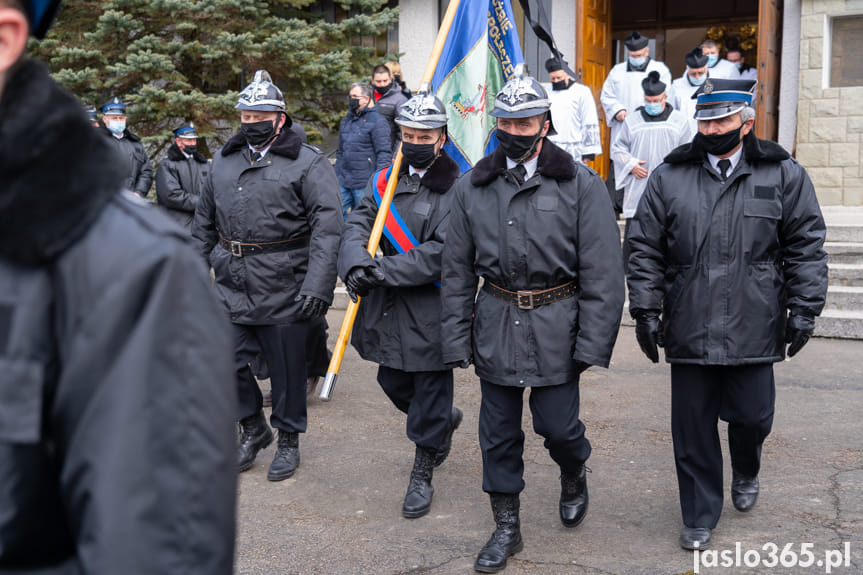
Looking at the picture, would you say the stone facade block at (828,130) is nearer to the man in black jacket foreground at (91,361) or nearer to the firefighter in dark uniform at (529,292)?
the firefighter in dark uniform at (529,292)

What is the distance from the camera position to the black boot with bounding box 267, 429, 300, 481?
553 centimetres

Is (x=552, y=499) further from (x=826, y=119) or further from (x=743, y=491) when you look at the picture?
(x=826, y=119)

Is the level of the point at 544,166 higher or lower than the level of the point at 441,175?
higher

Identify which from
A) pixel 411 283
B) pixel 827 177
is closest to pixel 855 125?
pixel 827 177

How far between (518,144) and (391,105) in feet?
23.5

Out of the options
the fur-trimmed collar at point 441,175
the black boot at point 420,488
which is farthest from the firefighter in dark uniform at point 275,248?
the black boot at point 420,488

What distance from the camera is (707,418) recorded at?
461 cm

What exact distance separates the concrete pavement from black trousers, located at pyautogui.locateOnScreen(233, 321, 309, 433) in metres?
0.36

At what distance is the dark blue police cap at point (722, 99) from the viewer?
4.54 metres

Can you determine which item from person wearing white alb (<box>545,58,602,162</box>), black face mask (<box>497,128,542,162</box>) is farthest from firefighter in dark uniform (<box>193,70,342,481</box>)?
person wearing white alb (<box>545,58,602,162</box>)

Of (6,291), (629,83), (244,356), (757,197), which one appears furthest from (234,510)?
(629,83)

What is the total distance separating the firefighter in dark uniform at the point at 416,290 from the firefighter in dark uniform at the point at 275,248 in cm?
29

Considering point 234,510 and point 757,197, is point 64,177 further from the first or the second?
point 757,197

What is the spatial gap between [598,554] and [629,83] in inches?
297
